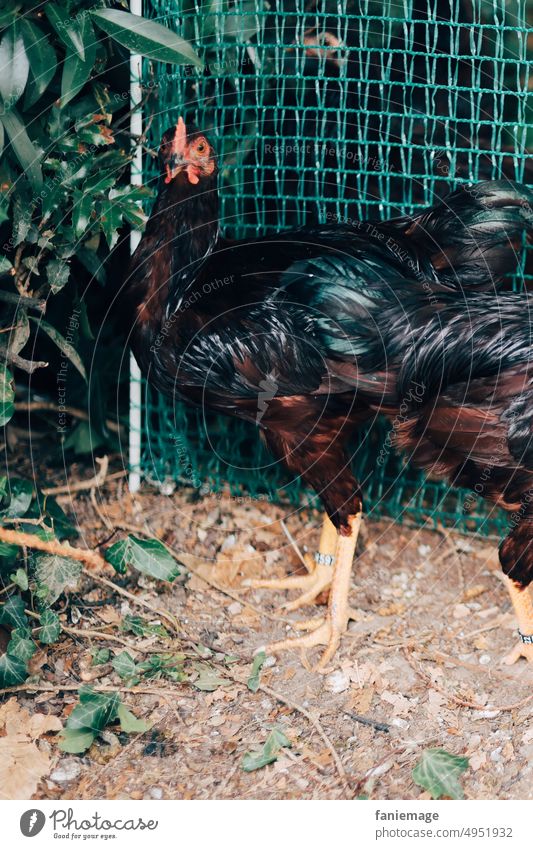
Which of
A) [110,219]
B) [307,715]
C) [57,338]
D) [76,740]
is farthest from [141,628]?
[110,219]

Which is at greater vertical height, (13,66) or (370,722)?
(13,66)

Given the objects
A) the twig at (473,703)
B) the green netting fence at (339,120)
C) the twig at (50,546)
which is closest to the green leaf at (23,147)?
the green netting fence at (339,120)

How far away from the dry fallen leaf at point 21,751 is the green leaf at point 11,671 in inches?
2.0

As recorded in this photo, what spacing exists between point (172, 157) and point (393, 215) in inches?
42.7

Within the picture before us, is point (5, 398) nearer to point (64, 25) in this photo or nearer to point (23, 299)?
point (23, 299)

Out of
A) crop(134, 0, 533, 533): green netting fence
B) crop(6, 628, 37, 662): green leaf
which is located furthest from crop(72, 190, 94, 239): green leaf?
crop(6, 628, 37, 662): green leaf

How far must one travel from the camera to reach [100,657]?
2.91 meters

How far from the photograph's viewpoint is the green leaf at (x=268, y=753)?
2.53 m

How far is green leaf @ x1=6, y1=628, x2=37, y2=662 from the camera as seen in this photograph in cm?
275

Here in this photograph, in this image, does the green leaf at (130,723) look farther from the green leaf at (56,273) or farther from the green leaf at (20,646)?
the green leaf at (56,273)

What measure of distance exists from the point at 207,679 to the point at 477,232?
159cm

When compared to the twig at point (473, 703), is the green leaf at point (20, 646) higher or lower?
higher

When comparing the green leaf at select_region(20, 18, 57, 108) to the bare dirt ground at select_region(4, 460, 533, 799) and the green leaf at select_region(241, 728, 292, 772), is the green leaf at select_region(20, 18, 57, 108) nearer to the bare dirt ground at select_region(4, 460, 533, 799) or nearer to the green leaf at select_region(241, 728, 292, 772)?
the bare dirt ground at select_region(4, 460, 533, 799)
